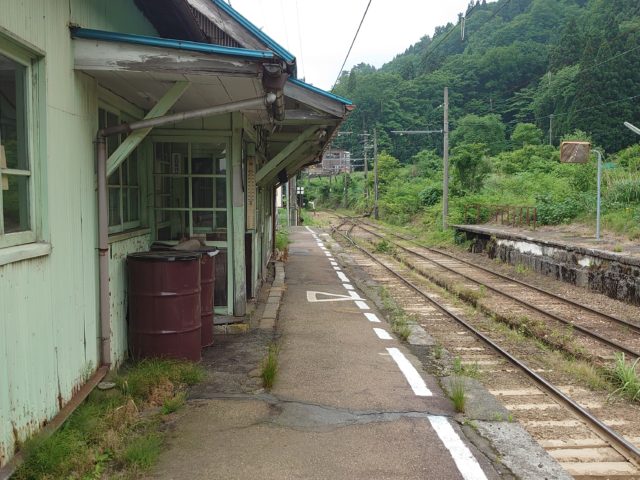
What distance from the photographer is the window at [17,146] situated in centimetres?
335

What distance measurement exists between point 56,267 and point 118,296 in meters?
1.50

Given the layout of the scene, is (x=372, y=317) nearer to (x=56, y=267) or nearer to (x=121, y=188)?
(x=121, y=188)

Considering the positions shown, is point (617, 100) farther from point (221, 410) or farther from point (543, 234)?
point (221, 410)

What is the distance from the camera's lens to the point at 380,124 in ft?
254

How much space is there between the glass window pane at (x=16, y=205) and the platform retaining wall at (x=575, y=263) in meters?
10.4

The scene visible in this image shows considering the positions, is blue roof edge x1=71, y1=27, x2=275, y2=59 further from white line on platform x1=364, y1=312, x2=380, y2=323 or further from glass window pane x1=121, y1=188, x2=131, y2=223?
white line on platform x1=364, y1=312, x2=380, y2=323

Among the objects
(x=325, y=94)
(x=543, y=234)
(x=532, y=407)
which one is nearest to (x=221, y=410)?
(x=532, y=407)

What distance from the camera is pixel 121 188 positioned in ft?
18.8

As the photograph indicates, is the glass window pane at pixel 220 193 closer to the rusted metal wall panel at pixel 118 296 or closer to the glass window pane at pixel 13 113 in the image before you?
the rusted metal wall panel at pixel 118 296

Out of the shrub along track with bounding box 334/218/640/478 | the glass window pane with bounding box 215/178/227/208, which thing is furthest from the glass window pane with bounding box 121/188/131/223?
the shrub along track with bounding box 334/218/640/478

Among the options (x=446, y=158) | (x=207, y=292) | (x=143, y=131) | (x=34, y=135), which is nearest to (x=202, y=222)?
(x=207, y=292)

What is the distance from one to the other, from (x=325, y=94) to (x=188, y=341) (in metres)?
3.39

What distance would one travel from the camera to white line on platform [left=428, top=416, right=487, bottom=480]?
138 inches

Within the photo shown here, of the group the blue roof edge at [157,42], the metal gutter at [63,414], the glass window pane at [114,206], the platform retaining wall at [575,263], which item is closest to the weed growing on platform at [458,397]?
the metal gutter at [63,414]
